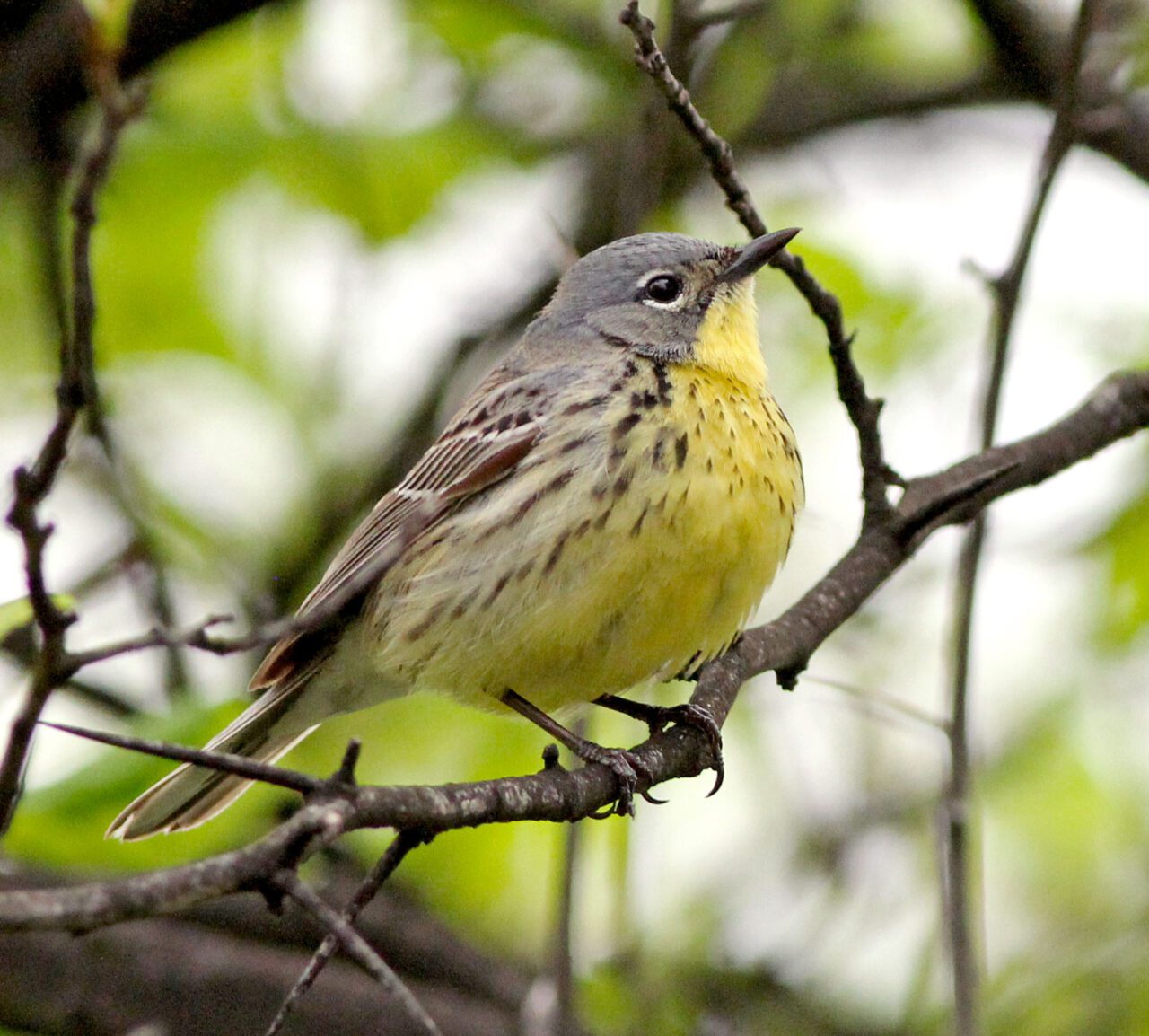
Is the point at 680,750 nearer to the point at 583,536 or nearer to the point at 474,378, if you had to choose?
the point at 583,536

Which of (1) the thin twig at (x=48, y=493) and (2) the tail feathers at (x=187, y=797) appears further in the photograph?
(2) the tail feathers at (x=187, y=797)

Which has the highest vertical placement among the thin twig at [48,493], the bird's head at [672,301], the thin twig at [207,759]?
the bird's head at [672,301]

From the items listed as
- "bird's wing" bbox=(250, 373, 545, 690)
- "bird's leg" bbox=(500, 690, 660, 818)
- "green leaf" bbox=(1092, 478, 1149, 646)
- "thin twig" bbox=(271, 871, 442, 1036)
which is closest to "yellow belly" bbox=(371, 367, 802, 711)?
"bird's wing" bbox=(250, 373, 545, 690)

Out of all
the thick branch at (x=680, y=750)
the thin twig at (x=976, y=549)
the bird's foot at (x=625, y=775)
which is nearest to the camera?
the thick branch at (x=680, y=750)

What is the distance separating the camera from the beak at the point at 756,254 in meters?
5.24

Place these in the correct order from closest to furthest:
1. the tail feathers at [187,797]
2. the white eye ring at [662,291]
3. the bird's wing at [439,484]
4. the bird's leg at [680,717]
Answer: the bird's leg at [680,717] → the tail feathers at [187,797] → the bird's wing at [439,484] → the white eye ring at [662,291]

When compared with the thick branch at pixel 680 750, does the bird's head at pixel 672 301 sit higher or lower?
higher

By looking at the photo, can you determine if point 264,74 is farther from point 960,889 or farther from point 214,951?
point 960,889

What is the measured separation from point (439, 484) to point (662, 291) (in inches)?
46.0

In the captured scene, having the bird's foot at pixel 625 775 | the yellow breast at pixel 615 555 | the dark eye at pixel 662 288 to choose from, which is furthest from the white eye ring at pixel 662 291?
the bird's foot at pixel 625 775

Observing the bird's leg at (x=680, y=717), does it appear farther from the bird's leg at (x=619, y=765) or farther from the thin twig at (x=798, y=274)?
the thin twig at (x=798, y=274)

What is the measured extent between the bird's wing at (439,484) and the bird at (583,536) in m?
0.01

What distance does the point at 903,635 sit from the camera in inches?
350

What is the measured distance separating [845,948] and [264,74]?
5.35 metres
